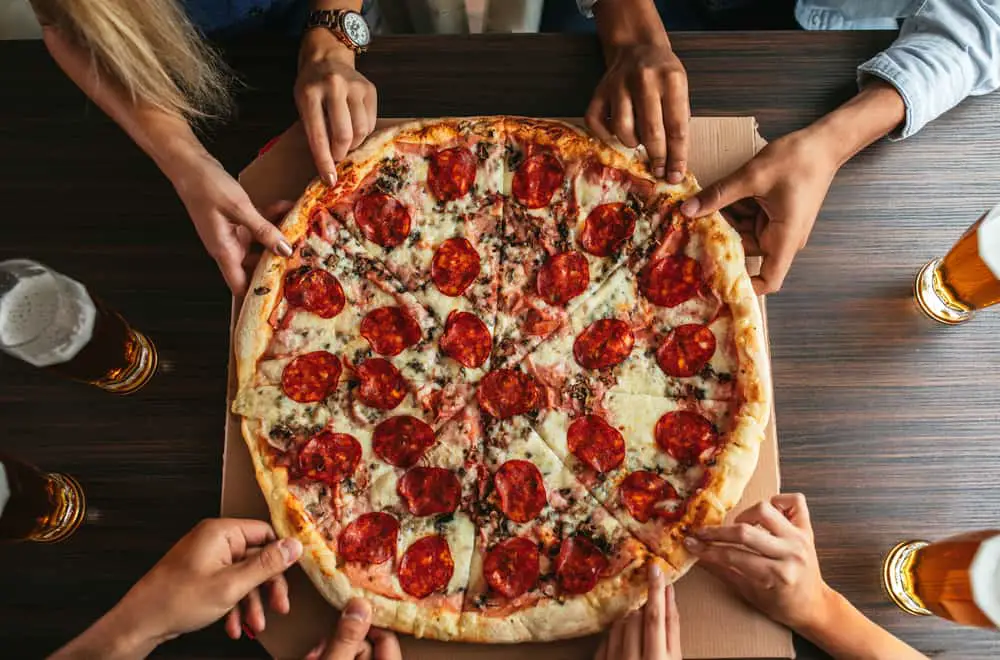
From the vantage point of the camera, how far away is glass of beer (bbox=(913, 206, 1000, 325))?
1700 millimetres

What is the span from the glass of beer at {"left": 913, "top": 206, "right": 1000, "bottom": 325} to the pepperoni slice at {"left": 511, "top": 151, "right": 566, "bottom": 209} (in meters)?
1.01

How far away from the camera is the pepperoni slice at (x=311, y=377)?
1854 mm

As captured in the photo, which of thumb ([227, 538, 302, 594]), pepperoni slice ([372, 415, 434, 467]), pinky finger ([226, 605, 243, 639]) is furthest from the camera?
pepperoni slice ([372, 415, 434, 467])

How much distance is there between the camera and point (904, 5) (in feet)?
7.18

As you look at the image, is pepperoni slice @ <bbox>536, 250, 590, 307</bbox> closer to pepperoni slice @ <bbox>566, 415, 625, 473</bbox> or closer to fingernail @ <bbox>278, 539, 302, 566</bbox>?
pepperoni slice @ <bbox>566, 415, 625, 473</bbox>

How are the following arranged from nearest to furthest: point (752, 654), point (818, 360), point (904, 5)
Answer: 1. point (752, 654)
2. point (818, 360)
3. point (904, 5)

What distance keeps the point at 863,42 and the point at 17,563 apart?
2.71 meters

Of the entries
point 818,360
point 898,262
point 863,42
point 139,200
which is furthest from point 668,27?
point 139,200

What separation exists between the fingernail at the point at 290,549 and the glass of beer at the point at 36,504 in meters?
0.60

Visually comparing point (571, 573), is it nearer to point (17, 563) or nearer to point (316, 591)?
point (316, 591)

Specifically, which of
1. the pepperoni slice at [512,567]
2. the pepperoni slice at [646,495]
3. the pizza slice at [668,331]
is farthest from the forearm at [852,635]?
the pepperoni slice at [512,567]

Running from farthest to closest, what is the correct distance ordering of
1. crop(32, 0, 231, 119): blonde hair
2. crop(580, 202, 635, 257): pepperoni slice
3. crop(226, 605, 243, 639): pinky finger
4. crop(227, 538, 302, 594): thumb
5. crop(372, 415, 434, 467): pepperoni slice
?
crop(580, 202, 635, 257): pepperoni slice, crop(372, 415, 434, 467): pepperoni slice, crop(226, 605, 243, 639): pinky finger, crop(227, 538, 302, 594): thumb, crop(32, 0, 231, 119): blonde hair

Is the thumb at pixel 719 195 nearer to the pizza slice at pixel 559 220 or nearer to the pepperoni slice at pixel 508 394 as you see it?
the pizza slice at pixel 559 220

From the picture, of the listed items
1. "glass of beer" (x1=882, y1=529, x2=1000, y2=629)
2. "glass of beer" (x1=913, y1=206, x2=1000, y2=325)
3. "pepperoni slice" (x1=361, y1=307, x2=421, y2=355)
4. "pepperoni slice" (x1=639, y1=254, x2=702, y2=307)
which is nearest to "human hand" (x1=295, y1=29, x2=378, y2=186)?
"pepperoni slice" (x1=361, y1=307, x2=421, y2=355)
